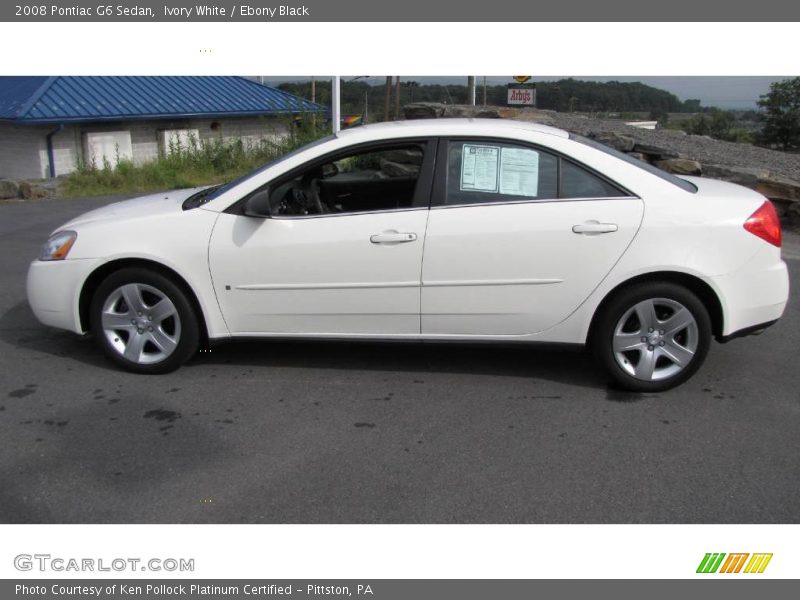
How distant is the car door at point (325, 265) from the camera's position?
450 centimetres

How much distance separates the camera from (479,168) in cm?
455

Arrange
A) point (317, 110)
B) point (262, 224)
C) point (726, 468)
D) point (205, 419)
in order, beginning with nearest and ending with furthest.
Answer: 1. point (726, 468)
2. point (205, 419)
3. point (262, 224)
4. point (317, 110)

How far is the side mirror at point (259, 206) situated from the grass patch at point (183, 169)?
37.7ft

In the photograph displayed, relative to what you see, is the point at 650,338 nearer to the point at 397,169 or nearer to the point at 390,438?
the point at 390,438

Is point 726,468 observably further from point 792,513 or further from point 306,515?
point 306,515

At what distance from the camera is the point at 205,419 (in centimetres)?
422

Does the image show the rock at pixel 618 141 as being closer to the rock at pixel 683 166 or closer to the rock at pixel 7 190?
the rock at pixel 683 166

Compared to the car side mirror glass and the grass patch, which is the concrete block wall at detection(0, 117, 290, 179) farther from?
the car side mirror glass

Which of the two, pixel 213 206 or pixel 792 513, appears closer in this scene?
pixel 792 513

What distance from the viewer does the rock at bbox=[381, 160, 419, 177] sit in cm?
512

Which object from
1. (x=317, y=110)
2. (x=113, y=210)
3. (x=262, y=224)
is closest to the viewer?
(x=262, y=224)

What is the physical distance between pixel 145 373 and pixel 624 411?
3045 millimetres

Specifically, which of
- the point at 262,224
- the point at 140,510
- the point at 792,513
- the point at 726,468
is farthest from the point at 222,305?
the point at 792,513

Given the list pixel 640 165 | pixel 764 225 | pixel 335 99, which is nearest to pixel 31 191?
pixel 335 99
